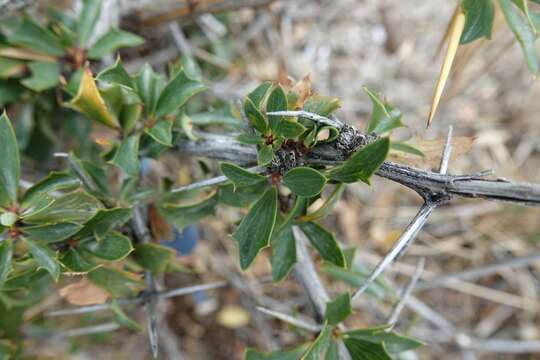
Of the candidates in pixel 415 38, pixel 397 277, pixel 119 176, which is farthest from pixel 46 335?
pixel 415 38

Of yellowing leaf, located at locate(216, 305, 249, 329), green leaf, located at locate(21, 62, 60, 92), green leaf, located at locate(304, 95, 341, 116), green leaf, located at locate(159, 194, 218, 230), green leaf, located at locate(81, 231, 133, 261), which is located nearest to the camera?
green leaf, located at locate(304, 95, 341, 116)

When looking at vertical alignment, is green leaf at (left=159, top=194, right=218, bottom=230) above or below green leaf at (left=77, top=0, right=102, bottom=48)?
below

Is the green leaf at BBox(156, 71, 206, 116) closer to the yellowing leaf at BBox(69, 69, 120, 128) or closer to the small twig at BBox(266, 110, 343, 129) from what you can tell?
the yellowing leaf at BBox(69, 69, 120, 128)

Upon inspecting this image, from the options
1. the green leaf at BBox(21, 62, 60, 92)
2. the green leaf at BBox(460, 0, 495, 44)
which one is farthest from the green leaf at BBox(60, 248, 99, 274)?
the green leaf at BBox(460, 0, 495, 44)

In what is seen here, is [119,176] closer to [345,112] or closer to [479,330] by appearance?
[345,112]

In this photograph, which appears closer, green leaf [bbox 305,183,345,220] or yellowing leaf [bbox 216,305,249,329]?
green leaf [bbox 305,183,345,220]

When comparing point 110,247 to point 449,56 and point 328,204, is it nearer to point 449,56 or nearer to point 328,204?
point 328,204
